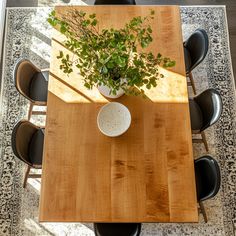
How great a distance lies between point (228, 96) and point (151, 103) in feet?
4.08

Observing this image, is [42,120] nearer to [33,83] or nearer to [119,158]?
[33,83]

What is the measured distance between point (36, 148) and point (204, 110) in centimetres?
139

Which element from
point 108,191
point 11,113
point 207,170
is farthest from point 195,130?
point 11,113

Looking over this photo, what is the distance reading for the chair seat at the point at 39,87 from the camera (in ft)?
9.42

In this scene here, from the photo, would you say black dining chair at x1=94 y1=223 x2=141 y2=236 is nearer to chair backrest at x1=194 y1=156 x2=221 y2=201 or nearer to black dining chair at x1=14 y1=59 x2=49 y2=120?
chair backrest at x1=194 y1=156 x2=221 y2=201

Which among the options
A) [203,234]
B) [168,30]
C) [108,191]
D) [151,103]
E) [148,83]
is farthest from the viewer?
[203,234]

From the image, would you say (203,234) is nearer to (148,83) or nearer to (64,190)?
(64,190)

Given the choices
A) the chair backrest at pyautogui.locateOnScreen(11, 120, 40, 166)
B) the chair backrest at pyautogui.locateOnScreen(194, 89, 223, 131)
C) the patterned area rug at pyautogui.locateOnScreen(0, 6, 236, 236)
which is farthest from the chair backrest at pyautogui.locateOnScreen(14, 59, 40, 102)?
the chair backrest at pyautogui.locateOnScreen(194, 89, 223, 131)

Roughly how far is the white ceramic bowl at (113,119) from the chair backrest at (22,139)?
619mm

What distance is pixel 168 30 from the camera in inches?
103

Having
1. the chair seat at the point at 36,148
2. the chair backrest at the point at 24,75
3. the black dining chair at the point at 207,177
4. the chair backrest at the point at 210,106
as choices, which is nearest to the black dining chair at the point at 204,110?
the chair backrest at the point at 210,106

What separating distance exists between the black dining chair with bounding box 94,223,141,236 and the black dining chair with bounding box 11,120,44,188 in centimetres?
66

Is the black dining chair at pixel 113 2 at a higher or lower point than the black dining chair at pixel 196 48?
higher

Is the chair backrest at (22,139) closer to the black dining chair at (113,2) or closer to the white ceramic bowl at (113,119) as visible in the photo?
the white ceramic bowl at (113,119)
